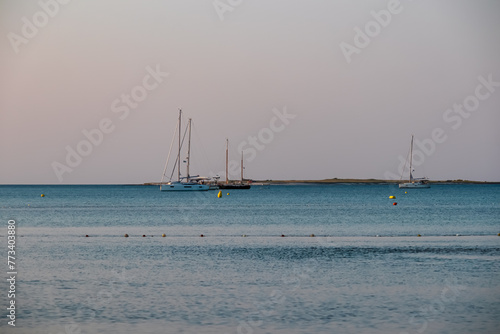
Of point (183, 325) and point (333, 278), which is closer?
point (183, 325)

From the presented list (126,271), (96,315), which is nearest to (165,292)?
(96,315)

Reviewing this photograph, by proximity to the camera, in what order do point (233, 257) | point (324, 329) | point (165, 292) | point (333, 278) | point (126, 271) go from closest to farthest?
point (324, 329) < point (165, 292) < point (333, 278) < point (126, 271) < point (233, 257)

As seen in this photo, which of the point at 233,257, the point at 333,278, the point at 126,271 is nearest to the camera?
the point at 333,278

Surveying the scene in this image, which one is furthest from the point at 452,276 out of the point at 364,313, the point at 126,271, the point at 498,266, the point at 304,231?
the point at 304,231

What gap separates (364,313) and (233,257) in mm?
19010

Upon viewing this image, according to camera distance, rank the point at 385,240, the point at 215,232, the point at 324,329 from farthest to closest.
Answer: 1. the point at 215,232
2. the point at 385,240
3. the point at 324,329

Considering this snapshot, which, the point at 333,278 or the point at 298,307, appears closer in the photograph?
the point at 298,307

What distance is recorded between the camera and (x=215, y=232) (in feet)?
223

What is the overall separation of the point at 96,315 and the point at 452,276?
715 inches

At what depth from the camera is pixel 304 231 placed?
69188 millimetres

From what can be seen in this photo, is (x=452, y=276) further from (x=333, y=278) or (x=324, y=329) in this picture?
(x=324, y=329)

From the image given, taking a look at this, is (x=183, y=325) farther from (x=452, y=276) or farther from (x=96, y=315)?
(x=452, y=276)

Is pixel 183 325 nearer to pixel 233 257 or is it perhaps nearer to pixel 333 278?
pixel 333 278

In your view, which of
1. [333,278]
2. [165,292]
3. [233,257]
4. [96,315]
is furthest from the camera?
[233,257]
